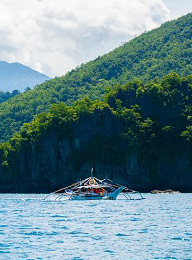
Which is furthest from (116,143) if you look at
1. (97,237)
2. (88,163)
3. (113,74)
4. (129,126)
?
(97,237)

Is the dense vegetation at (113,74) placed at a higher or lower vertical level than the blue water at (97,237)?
higher

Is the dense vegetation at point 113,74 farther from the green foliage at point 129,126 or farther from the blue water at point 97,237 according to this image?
the blue water at point 97,237

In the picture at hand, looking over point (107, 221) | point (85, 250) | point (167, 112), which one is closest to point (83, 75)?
point (167, 112)

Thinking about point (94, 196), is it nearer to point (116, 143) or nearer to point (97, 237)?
point (97, 237)

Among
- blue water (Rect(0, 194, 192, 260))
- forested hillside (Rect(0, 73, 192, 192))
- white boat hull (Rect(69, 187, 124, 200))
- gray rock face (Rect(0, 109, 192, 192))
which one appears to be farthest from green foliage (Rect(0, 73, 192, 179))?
blue water (Rect(0, 194, 192, 260))

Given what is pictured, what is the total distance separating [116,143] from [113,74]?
231 feet

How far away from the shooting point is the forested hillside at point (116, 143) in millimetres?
122562

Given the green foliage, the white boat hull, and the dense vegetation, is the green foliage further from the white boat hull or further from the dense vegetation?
the white boat hull

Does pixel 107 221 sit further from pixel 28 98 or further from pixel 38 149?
pixel 28 98

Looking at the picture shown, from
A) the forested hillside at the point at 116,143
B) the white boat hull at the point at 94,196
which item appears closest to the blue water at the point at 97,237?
the white boat hull at the point at 94,196

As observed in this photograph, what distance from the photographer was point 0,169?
5246 inches

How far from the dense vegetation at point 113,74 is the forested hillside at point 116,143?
138 ft

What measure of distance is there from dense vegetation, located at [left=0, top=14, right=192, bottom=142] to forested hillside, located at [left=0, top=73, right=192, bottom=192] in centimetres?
4197

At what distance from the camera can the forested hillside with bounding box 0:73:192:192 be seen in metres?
123
